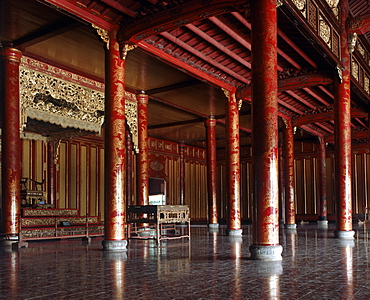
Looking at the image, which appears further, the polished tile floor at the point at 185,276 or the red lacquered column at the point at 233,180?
the red lacquered column at the point at 233,180

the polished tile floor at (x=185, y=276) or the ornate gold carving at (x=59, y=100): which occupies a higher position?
the ornate gold carving at (x=59, y=100)

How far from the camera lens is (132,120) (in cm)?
1222

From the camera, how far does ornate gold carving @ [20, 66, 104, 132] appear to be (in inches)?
373

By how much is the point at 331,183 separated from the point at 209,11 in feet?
58.0

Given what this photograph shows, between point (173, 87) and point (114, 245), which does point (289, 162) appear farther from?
point (114, 245)

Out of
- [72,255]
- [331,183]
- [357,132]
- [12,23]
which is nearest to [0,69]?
[12,23]

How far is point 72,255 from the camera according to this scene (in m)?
6.82

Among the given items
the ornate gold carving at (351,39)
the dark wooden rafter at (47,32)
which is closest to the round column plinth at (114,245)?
the dark wooden rafter at (47,32)

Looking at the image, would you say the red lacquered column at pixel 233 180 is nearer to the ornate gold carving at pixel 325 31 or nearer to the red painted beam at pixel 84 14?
the ornate gold carving at pixel 325 31

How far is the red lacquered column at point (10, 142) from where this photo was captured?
8.77m

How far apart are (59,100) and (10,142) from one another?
245 cm

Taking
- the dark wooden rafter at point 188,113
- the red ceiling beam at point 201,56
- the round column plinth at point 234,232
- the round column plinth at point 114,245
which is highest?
the red ceiling beam at point 201,56

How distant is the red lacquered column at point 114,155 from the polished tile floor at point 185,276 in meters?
0.75

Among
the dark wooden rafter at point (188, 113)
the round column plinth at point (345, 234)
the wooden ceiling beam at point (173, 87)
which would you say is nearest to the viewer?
the round column plinth at point (345, 234)
